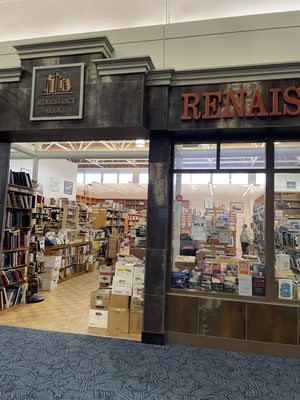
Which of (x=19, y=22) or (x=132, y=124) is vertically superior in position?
(x=19, y=22)

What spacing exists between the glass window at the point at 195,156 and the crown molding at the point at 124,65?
3.78 ft

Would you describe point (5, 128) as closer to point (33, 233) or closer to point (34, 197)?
point (34, 197)

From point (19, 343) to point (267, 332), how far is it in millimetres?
3107

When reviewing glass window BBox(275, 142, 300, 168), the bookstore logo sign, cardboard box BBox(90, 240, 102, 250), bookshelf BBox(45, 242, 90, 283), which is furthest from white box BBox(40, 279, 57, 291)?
glass window BBox(275, 142, 300, 168)

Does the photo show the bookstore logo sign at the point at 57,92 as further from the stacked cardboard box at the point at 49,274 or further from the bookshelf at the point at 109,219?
the bookshelf at the point at 109,219

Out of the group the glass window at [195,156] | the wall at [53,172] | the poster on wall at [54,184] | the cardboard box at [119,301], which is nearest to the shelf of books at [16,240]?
the cardboard box at [119,301]

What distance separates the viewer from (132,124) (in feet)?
12.4

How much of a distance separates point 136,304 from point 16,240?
2697mm

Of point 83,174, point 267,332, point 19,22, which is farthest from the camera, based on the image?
point 83,174

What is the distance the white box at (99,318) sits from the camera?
437 centimetres

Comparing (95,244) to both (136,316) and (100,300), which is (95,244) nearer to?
(100,300)

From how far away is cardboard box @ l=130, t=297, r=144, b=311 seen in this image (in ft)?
14.0

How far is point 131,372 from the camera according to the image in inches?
120

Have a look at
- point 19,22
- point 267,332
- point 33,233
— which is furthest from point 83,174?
point 267,332
